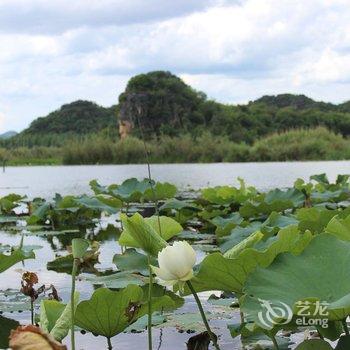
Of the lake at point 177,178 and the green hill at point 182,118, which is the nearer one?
the lake at point 177,178

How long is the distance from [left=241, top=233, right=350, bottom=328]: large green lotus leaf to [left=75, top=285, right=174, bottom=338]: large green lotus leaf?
33cm

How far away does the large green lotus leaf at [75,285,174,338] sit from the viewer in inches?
46.3

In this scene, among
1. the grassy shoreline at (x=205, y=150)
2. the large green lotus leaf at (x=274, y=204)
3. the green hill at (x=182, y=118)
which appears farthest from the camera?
the green hill at (x=182, y=118)

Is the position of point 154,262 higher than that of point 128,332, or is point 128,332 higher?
point 154,262

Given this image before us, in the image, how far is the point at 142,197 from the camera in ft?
13.2

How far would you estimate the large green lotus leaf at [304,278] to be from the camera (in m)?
0.88

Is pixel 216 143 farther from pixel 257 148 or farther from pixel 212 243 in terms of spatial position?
pixel 212 243

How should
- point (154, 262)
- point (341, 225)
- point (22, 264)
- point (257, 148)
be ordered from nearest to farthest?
point (341, 225) → point (154, 262) → point (22, 264) → point (257, 148)

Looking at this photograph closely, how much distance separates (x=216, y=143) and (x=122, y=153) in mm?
4654

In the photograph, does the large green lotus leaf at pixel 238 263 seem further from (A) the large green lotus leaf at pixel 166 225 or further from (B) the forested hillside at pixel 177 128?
(B) the forested hillside at pixel 177 128

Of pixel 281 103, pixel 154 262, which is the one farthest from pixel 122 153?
pixel 281 103

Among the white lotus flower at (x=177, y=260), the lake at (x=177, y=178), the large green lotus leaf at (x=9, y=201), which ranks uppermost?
the white lotus flower at (x=177, y=260)

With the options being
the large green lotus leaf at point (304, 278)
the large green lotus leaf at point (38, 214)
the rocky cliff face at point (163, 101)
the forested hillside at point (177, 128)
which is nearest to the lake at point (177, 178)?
the large green lotus leaf at point (38, 214)

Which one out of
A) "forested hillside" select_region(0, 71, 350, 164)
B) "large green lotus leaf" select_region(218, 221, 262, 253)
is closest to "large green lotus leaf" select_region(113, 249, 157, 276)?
"large green lotus leaf" select_region(218, 221, 262, 253)
